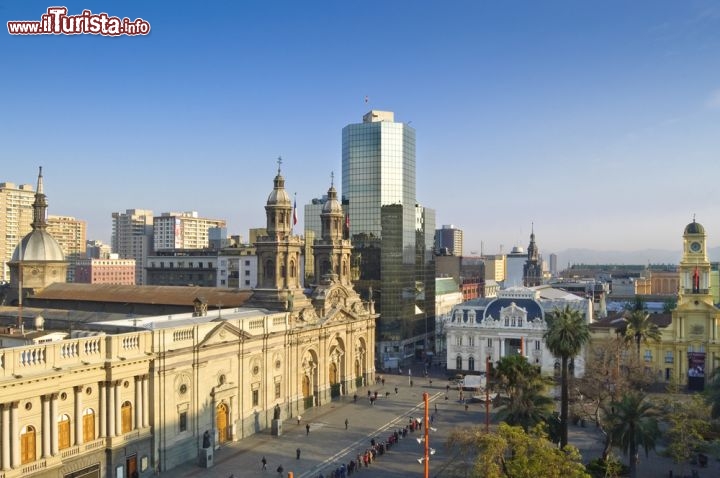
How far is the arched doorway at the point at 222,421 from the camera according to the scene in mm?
53094

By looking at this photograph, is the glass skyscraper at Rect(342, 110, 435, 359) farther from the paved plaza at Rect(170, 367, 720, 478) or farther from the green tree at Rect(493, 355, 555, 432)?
the green tree at Rect(493, 355, 555, 432)

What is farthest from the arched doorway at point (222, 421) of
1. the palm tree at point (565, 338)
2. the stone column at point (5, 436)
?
the palm tree at point (565, 338)

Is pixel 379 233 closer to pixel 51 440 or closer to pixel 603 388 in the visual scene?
pixel 603 388

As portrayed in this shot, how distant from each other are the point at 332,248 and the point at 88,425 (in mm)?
43137

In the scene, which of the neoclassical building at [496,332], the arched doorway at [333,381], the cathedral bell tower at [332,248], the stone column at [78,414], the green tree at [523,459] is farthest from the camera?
the neoclassical building at [496,332]

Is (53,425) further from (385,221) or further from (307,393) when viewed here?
(385,221)

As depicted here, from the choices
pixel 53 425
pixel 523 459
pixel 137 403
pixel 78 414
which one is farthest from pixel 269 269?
pixel 523 459

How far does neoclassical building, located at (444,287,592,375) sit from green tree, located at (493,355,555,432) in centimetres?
3987

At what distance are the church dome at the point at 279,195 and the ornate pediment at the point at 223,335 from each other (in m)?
19.0

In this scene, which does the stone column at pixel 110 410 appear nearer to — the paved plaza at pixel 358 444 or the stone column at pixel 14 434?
the paved plaza at pixel 358 444

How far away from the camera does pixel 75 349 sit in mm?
40062

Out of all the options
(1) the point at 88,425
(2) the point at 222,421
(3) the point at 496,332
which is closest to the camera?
(1) the point at 88,425

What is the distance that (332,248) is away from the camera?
265 feet

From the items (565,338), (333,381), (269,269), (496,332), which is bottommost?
(333,381)
